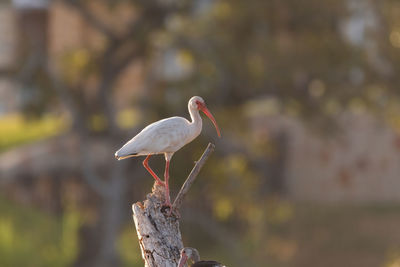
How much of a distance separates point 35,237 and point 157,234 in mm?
12552

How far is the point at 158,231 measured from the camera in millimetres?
4480

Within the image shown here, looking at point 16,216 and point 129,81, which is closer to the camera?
point 16,216

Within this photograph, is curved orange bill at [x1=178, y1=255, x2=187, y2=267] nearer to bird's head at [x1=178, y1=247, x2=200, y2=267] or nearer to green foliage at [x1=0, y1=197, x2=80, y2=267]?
bird's head at [x1=178, y1=247, x2=200, y2=267]

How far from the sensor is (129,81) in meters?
25.0

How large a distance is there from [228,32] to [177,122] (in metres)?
10.3

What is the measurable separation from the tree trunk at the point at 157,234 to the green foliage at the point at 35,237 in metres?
11.5

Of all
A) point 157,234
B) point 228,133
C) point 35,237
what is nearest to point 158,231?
point 157,234

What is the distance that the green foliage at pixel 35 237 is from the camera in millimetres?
15367

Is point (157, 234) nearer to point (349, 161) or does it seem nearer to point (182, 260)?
point (182, 260)

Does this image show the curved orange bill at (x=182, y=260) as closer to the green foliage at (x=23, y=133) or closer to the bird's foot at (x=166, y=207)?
the bird's foot at (x=166, y=207)

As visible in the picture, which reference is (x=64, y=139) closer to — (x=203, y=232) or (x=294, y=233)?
(x=203, y=232)

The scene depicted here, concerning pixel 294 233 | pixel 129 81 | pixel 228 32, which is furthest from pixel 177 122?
pixel 129 81

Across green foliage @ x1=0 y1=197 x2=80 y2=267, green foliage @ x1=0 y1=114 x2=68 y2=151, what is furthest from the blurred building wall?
green foliage @ x1=0 y1=114 x2=68 y2=151

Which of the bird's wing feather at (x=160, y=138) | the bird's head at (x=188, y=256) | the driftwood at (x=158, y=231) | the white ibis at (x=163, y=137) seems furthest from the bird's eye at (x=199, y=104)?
the bird's head at (x=188, y=256)
